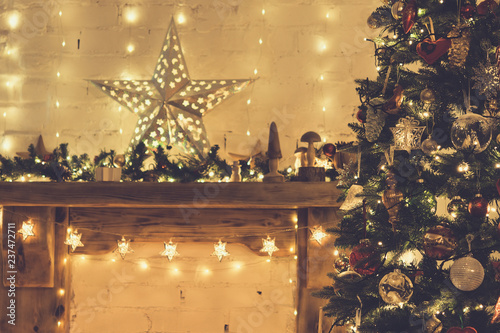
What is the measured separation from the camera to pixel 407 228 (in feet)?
5.27

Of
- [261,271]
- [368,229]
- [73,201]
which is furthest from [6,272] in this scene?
[368,229]

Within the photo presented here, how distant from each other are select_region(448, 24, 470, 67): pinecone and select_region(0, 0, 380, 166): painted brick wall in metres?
1.17

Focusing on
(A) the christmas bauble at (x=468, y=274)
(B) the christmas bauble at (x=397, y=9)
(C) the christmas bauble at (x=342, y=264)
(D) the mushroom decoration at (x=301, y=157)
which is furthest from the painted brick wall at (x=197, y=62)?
(A) the christmas bauble at (x=468, y=274)

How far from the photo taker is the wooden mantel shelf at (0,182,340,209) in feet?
7.61

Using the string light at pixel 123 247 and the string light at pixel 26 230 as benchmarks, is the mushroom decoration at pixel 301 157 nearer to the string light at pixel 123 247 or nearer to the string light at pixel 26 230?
the string light at pixel 123 247

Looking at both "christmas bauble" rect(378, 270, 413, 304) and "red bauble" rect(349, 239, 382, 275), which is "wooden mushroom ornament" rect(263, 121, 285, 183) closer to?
"red bauble" rect(349, 239, 382, 275)

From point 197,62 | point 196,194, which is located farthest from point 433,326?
point 197,62

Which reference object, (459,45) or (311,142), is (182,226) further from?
(459,45)

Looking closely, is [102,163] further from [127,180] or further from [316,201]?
[316,201]

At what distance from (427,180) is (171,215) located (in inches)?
53.9

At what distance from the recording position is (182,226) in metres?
2.58

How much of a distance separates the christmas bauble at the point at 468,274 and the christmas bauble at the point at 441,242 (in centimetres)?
5

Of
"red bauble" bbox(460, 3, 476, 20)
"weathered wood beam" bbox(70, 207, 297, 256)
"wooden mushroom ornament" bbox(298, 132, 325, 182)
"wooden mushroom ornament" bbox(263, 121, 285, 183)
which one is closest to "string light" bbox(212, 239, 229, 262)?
"weathered wood beam" bbox(70, 207, 297, 256)

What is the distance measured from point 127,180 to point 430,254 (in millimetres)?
1492
